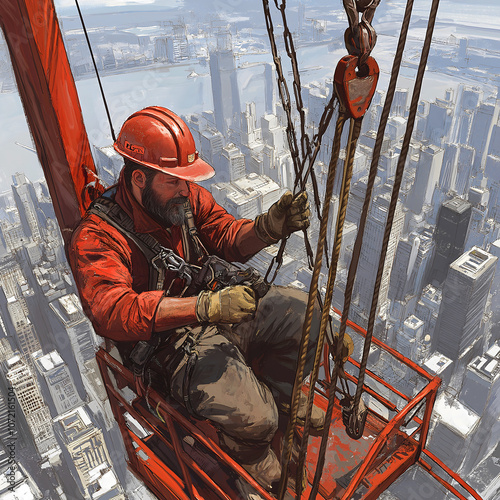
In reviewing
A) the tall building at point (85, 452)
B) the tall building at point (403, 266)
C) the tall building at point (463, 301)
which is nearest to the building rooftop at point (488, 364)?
the tall building at point (463, 301)

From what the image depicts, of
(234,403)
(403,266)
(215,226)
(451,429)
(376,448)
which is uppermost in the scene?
(215,226)

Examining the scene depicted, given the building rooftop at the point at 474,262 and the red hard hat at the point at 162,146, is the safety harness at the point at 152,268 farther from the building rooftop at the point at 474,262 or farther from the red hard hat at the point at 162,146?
the building rooftop at the point at 474,262

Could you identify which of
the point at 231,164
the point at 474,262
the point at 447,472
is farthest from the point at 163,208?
the point at 474,262

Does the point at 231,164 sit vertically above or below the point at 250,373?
below

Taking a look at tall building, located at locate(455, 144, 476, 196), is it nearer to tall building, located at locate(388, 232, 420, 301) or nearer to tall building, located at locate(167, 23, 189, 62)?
tall building, located at locate(388, 232, 420, 301)

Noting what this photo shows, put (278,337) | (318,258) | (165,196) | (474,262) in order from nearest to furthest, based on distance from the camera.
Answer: (318,258)
(165,196)
(278,337)
(474,262)

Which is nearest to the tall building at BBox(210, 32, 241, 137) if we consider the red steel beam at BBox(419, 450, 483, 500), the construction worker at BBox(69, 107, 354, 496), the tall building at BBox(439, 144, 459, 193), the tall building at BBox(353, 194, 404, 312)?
the tall building at BBox(353, 194, 404, 312)

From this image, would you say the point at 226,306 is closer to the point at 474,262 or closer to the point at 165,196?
the point at 165,196
